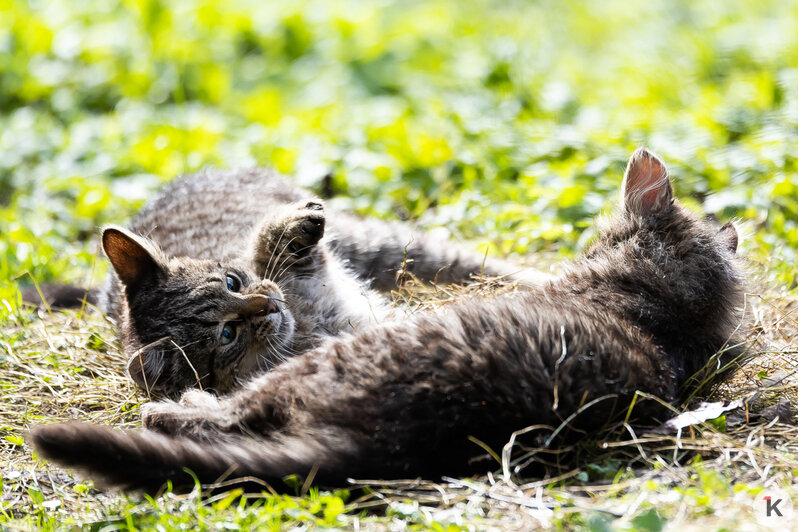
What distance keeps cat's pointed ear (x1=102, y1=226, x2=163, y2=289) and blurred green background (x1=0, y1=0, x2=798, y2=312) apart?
121 cm

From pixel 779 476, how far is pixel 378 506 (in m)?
1.37

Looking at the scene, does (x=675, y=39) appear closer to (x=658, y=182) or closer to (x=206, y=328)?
(x=658, y=182)

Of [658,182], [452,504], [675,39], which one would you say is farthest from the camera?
[675,39]

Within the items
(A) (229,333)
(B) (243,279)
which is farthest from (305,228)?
(A) (229,333)

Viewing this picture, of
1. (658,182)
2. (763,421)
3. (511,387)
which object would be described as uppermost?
(658,182)

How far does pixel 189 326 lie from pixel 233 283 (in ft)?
1.15

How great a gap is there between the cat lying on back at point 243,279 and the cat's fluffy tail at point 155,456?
103cm

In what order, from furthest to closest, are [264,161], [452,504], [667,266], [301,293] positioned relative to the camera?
1. [264,161]
2. [301,293]
3. [667,266]
4. [452,504]

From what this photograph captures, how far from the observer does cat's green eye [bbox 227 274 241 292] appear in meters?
4.41

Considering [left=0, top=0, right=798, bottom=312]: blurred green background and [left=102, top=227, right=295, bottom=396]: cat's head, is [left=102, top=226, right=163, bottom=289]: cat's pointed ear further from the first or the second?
[left=0, top=0, right=798, bottom=312]: blurred green background

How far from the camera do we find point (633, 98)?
8156 millimetres

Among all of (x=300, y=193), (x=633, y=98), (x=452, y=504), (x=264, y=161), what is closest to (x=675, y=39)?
(x=633, y=98)

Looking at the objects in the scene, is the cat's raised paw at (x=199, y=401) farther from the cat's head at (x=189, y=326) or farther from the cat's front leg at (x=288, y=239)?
the cat's front leg at (x=288, y=239)

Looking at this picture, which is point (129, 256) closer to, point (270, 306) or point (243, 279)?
point (243, 279)
